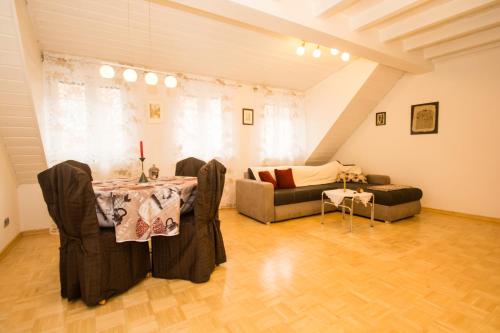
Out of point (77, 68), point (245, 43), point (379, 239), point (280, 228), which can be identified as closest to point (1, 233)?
point (77, 68)

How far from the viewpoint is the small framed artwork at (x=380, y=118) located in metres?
5.09

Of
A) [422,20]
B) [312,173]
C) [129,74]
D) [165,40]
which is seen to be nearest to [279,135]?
[312,173]

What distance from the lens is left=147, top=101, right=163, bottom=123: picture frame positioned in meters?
4.09

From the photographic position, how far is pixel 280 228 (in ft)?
12.1

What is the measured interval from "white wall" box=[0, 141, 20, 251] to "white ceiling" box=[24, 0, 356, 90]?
1525 millimetres

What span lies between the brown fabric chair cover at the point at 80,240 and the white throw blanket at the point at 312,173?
2795mm

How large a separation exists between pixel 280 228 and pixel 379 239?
4.18 feet

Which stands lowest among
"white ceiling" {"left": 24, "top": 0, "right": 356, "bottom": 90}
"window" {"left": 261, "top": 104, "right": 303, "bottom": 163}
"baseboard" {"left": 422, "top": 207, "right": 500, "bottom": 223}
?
"baseboard" {"left": 422, "top": 207, "right": 500, "bottom": 223}

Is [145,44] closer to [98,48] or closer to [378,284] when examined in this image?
[98,48]

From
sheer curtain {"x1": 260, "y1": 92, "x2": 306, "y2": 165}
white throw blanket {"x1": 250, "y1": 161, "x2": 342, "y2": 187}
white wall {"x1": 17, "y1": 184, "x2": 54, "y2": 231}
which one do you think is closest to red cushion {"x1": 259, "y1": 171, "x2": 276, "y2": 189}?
white throw blanket {"x1": 250, "y1": 161, "x2": 342, "y2": 187}

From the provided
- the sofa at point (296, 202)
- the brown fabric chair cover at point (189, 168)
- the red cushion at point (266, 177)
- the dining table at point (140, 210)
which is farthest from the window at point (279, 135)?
the dining table at point (140, 210)

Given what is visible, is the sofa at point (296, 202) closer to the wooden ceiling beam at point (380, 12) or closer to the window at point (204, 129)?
the window at point (204, 129)

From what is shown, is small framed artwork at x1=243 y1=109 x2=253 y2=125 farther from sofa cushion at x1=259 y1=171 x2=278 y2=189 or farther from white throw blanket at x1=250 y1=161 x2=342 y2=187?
sofa cushion at x1=259 y1=171 x2=278 y2=189

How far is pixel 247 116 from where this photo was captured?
4996 millimetres
